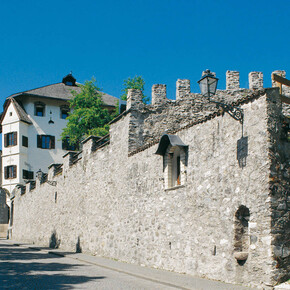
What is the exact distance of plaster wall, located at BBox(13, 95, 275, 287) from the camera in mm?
9203

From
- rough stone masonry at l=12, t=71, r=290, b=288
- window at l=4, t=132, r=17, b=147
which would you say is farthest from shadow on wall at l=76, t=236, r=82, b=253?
window at l=4, t=132, r=17, b=147

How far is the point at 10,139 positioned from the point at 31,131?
2564 millimetres

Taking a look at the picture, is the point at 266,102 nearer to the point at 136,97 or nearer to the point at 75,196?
the point at 136,97

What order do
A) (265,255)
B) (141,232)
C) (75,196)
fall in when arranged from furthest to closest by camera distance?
1. (75,196)
2. (141,232)
3. (265,255)

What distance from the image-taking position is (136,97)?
1655cm

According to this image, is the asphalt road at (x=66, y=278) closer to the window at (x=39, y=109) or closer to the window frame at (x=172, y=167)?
the window frame at (x=172, y=167)

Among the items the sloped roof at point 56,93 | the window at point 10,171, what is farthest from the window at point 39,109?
the window at point 10,171

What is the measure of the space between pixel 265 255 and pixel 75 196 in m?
14.7

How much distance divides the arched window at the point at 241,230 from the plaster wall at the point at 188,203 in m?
0.12

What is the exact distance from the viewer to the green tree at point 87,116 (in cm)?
3872

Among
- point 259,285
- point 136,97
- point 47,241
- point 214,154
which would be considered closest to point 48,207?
point 47,241

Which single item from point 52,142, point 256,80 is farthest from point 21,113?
point 256,80

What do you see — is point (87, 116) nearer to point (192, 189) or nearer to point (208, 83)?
point (192, 189)

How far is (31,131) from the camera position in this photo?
48.3 meters
